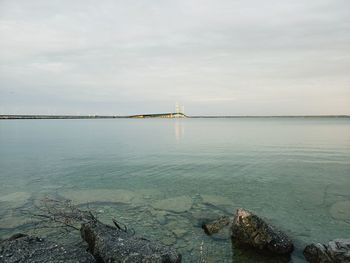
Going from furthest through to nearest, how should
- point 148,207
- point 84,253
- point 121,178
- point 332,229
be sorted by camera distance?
point 121,178
point 148,207
point 332,229
point 84,253

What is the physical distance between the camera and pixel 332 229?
38.9 ft

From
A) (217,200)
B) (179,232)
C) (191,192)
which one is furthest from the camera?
(191,192)

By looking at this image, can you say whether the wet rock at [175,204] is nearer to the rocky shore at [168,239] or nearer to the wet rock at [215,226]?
the rocky shore at [168,239]

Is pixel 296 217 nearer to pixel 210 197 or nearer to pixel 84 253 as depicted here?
pixel 210 197

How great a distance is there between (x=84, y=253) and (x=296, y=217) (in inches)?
416

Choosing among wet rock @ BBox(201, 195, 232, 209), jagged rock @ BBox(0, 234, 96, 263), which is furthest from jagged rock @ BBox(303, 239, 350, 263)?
jagged rock @ BBox(0, 234, 96, 263)

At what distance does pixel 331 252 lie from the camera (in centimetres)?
841

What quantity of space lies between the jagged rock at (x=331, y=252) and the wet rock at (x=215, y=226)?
3.40m

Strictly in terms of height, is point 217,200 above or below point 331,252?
below

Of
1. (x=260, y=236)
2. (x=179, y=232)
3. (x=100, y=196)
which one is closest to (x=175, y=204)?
(x=179, y=232)

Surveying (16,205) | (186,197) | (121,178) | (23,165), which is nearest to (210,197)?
(186,197)

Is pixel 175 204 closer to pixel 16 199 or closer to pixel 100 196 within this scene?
pixel 100 196

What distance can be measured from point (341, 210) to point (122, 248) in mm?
12298

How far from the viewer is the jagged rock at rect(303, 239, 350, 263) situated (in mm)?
8181
